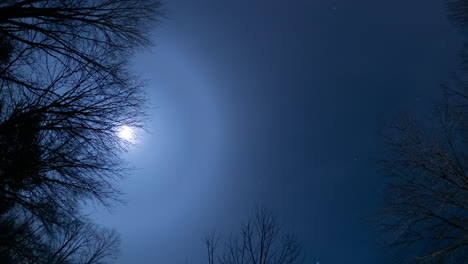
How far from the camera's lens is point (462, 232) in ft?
18.6

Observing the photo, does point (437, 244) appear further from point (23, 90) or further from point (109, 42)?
point (23, 90)

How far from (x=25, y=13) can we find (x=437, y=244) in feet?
38.4

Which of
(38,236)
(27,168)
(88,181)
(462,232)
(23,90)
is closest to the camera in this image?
(27,168)

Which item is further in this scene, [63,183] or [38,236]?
[38,236]

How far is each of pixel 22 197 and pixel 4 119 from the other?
1.47 metres

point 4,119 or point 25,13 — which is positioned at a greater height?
point 25,13

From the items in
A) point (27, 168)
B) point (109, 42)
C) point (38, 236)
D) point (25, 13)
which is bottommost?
point (38, 236)

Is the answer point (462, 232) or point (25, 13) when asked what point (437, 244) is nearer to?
point (462, 232)

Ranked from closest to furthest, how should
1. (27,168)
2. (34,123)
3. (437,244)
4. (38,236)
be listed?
(27,168)
(34,123)
(38,236)
(437,244)

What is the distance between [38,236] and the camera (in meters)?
4.52

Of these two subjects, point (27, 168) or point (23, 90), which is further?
point (23, 90)

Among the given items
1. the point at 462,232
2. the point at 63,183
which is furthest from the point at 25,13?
the point at 462,232

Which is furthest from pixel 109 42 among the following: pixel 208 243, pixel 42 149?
pixel 208 243

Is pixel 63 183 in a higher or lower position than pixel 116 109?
lower
